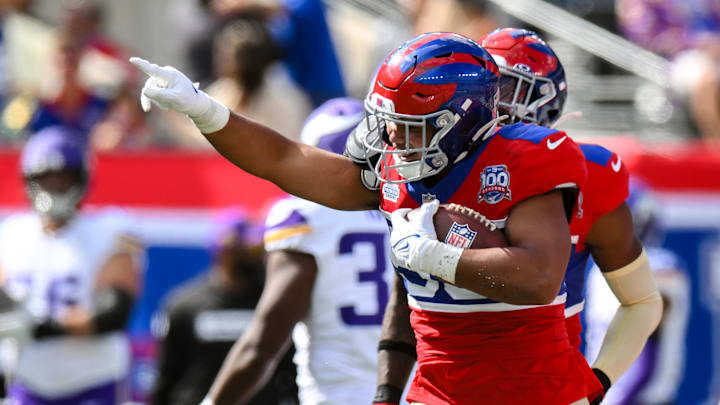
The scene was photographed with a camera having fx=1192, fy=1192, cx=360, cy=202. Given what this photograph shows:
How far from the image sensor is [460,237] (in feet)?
A: 9.32

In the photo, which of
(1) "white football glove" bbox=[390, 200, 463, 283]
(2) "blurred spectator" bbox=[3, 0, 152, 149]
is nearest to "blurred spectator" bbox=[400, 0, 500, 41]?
(2) "blurred spectator" bbox=[3, 0, 152, 149]

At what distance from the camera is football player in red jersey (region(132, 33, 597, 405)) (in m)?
2.79

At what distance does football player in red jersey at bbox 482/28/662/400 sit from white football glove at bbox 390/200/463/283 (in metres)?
0.54

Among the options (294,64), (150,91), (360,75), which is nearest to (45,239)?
(294,64)

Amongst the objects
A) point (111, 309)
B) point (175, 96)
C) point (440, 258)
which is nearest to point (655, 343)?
point (111, 309)

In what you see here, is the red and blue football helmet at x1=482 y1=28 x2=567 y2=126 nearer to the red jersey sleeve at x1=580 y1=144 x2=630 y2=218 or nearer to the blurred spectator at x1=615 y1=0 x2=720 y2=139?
the red jersey sleeve at x1=580 y1=144 x2=630 y2=218

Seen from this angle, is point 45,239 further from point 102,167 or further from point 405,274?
point 405,274

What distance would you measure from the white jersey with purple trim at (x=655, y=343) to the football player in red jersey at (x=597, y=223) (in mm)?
2351

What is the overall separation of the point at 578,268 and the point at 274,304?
108 cm

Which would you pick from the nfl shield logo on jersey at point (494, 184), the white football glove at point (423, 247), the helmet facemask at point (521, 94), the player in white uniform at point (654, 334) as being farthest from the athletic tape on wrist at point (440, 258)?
the player in white uniform at point (654, 334)

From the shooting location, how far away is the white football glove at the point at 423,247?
277 centimetres

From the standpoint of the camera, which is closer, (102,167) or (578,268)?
(578,268)

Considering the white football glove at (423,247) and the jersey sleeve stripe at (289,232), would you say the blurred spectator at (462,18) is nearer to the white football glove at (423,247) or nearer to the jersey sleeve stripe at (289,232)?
the jersey sleeve stripe at (289,232)

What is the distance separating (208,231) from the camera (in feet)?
25.1
